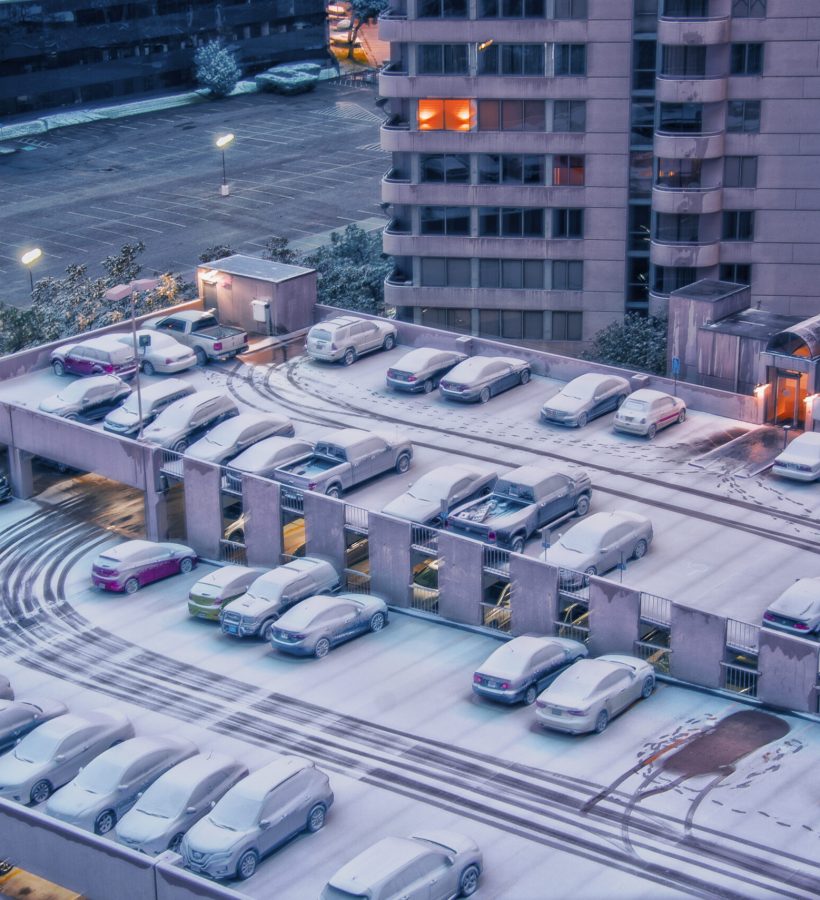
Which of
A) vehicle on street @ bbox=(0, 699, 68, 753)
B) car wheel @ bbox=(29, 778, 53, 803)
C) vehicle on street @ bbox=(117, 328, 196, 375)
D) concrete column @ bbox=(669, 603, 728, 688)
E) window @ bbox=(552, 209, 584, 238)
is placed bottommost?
car wheel @ bbox=(29, 778, 53, 803)

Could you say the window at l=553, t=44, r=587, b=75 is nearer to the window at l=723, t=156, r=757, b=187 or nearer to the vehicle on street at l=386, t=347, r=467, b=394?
the window at l=723, t=156, r=757, b=187

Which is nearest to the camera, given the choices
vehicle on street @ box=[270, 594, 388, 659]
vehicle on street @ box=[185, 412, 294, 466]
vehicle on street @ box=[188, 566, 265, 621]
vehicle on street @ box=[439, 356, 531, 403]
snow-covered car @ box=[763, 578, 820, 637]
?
snow-covered car @ box=[763, 578, 820, 637]

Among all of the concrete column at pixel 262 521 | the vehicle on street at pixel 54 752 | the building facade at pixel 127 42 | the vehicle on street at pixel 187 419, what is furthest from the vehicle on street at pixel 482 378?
the building facade at pixel 127 42

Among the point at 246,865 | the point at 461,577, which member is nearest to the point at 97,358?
the point at 461,577

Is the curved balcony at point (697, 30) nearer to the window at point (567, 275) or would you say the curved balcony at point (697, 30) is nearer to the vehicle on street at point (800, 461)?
the window at point (567, 275)

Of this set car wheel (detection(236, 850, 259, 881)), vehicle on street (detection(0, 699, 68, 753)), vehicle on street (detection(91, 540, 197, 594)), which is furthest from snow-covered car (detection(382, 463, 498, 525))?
car wheel (detection(236, 850, 259, 881))

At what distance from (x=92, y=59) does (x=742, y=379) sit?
303 ft

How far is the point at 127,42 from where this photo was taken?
140125 millimetres

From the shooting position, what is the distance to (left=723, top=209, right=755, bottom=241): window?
3009 inches

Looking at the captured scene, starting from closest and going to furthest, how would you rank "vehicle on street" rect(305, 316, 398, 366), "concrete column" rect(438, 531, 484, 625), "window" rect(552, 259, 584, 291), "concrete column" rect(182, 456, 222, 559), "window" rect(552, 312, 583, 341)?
"concrete column" rect(438, 531, 484, 625), "concrete column" rect(182, 456, 222, 559), "vehicle on street" rect(305, 316, 398, 366), "window" rect(552, 259, 584, 291), "window" rect(552, 312, 583, 341)

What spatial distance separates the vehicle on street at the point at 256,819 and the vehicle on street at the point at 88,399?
2461cm

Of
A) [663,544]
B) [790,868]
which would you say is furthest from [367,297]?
[790,868]

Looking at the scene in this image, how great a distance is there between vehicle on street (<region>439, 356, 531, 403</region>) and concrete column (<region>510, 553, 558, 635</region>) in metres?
15.4

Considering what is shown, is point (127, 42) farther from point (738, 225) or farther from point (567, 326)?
A: point (738, 225)
